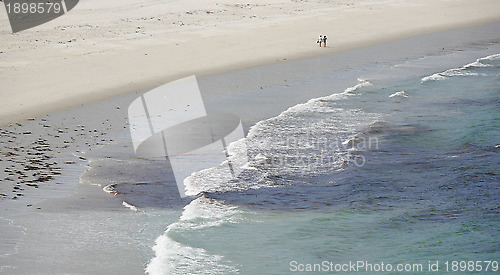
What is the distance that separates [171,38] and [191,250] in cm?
1431

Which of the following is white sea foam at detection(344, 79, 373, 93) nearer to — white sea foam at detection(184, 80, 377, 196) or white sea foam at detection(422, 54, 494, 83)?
white sea foam at detection(184, 80, 377, 196)

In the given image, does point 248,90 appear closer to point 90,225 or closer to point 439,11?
point 90,225

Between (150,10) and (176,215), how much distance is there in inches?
692

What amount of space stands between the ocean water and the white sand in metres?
4.87

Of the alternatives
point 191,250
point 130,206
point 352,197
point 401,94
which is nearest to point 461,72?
point 401,94

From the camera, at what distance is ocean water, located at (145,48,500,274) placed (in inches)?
318

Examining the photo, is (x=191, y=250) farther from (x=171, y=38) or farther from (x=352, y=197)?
(x=171, y=38)

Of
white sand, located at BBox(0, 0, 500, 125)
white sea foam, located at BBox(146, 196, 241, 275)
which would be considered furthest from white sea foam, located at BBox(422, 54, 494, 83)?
white sea foam, located at BBox(146, 196, 241, 275)

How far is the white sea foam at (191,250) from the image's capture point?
7629 mm

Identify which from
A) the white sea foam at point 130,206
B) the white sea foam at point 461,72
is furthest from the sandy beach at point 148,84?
the white sea foam at point 461,72

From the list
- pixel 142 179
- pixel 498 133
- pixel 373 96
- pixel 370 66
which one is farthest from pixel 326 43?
pixel 142 179

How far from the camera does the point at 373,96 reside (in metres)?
16.7

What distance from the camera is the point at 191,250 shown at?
8125mm

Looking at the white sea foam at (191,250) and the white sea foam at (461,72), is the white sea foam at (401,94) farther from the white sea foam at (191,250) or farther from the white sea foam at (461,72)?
the white sea foam at (191,250)
